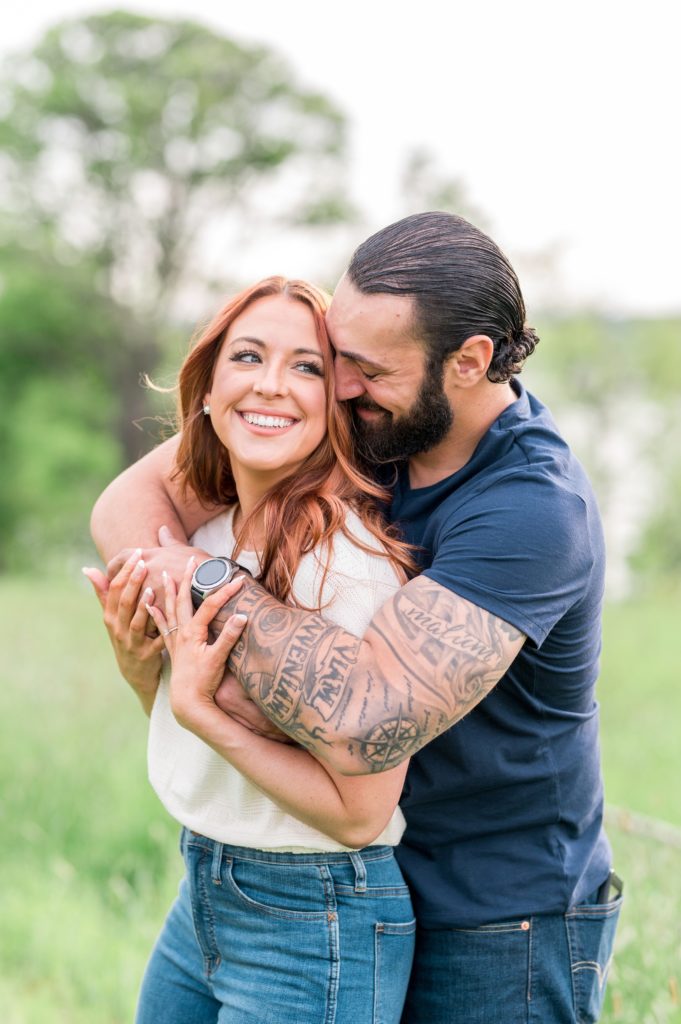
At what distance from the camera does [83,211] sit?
2623cm

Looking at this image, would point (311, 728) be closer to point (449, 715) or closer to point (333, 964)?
point (449, 715)

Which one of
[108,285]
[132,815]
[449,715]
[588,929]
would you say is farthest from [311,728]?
[108,285]

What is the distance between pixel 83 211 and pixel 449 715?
2613 centimetres

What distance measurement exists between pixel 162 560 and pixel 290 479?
358mm

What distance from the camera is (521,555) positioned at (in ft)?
7.07

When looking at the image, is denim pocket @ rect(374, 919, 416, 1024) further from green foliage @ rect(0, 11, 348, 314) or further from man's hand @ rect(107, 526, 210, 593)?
green foliage @ rect(0, 11, 348, 314)

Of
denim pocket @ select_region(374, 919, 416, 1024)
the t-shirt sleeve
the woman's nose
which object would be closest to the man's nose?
the woman's nose

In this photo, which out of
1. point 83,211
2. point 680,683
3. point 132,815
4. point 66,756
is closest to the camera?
point 132,815

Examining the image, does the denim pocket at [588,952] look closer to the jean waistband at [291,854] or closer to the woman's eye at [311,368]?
the jean waistband at [291,854]

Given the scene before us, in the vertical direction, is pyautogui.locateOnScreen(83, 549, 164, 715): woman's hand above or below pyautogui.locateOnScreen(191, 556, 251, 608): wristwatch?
below

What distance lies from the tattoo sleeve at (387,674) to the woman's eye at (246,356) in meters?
0.74

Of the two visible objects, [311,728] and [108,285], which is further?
[108,285]

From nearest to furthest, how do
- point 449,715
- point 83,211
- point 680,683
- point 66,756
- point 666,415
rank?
point 449,715, point 66,756, point 680,683, point 83,211, point 666,415

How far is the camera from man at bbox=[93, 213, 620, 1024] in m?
2.12
